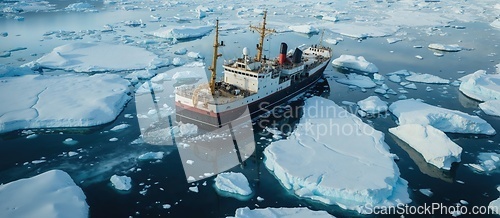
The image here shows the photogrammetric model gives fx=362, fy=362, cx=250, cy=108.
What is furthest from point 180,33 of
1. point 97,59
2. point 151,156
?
point 151,156

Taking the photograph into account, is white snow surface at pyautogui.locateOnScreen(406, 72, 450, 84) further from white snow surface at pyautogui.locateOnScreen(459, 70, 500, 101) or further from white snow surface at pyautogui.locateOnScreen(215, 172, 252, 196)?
white snow surface at pyautogui.locateOnScreen(215, 172, 252, 196)

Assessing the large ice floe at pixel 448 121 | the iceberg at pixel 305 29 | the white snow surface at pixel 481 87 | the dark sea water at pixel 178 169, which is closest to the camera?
the dark sea water at pixel 178 169

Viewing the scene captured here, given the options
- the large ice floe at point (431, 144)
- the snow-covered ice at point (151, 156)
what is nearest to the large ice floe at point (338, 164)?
the large ice floe at point (431, 144)

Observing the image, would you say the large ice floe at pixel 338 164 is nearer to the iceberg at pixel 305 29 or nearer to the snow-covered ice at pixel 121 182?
the snow-covered ice at pixel 121 182

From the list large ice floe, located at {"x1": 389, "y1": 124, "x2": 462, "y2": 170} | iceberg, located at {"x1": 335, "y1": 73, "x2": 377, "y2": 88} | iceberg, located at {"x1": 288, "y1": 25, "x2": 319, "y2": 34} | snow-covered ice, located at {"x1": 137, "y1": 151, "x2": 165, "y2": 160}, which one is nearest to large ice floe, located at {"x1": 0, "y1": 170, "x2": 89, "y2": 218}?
snow-covered ice, located at {"x1": 137, "y1": 151, "x2": 165, "y2": 160}

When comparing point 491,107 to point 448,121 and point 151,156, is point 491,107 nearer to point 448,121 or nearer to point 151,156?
point 448,121

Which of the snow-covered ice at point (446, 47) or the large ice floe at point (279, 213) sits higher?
the snow-covered ice at point (446, 47)

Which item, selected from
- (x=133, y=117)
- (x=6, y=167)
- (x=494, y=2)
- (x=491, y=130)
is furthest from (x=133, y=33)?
(x=494, y=2)
